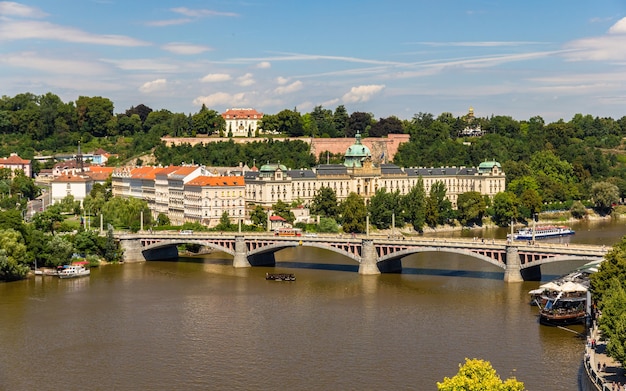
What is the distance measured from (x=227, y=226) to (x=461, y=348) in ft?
158

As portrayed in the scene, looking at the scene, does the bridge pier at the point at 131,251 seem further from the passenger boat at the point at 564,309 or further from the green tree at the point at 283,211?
the passenger boat at the point at 564,309

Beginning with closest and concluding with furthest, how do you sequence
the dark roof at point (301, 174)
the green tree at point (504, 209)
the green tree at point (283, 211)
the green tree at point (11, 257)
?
the green tree at point (11, 257) → the green tree at point (283, 211) → the green tree at point (504, 209) → the dark roof at point (301, 174)

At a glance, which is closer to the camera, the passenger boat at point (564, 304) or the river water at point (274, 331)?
the river water at point (274, 331)

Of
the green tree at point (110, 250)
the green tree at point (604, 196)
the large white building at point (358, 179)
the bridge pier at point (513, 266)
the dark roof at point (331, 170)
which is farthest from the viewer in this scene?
the green tree at point (604, 196)

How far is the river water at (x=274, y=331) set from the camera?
43.8m

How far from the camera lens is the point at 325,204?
10681 cm

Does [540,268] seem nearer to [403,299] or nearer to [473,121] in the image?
[403,299]

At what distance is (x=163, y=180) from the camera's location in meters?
109

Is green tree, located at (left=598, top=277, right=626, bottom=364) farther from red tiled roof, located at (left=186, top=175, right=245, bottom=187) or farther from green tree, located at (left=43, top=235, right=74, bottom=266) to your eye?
red tiled roof, located at (left=186, top=175, right=245, bottom=187)

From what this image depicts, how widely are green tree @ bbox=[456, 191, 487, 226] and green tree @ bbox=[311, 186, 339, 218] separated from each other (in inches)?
605

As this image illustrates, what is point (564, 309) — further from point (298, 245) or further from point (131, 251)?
point (131, 251)

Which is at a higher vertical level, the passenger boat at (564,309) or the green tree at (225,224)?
the green tree at (225,224)

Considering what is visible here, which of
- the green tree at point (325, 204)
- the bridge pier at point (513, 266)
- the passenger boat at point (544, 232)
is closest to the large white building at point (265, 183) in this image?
the green tree at point (325, 204)

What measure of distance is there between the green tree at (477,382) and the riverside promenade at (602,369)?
225 inches
